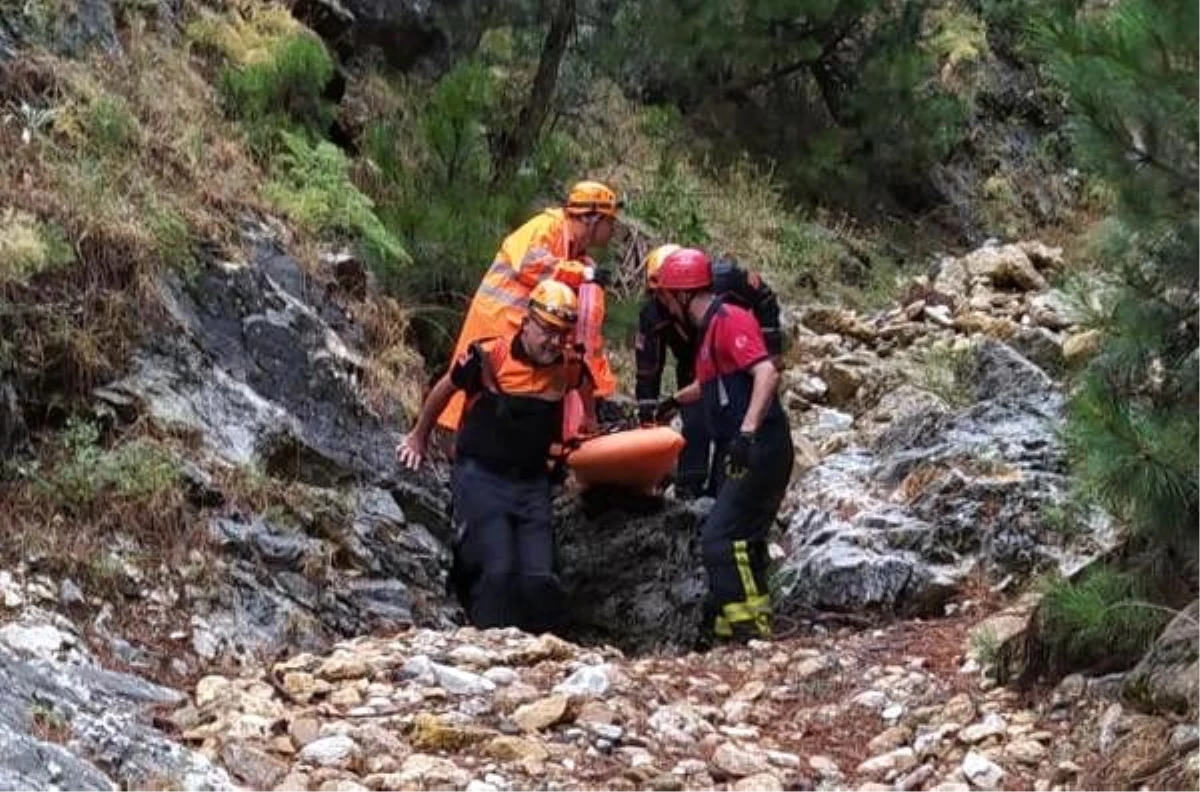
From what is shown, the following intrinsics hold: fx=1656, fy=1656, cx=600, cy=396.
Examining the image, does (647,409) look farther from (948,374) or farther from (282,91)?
(948,374)

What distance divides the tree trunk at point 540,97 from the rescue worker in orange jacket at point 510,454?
3.39m

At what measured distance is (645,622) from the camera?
7.73m

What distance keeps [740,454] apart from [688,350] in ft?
4.03

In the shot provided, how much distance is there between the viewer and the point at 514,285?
7957 mm

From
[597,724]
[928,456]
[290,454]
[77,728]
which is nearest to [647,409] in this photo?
[928,456]

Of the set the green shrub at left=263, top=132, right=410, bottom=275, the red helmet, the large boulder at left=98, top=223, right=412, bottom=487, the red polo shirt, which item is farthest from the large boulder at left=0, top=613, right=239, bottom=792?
the green shrub at left=263, top=132, right=410, bottom=275

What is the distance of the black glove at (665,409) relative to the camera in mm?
8078

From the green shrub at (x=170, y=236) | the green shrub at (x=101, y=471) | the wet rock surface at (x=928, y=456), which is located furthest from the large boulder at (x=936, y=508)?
the green shrub at (x=170, y=236)

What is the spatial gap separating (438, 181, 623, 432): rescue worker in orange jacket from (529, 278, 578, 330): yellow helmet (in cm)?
57

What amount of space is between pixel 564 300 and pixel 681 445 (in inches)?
45.0

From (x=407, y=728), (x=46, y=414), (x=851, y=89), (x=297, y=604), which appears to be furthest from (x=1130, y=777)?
(x=851, y=89)

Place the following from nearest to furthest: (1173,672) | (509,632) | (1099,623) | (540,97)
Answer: (1173,672)
(1099,623)
(509,632)
(540,97)

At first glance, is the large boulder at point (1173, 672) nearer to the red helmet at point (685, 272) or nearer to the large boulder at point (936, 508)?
the large boulder at point (936, 508)

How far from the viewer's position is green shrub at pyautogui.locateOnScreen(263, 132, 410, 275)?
860cm
